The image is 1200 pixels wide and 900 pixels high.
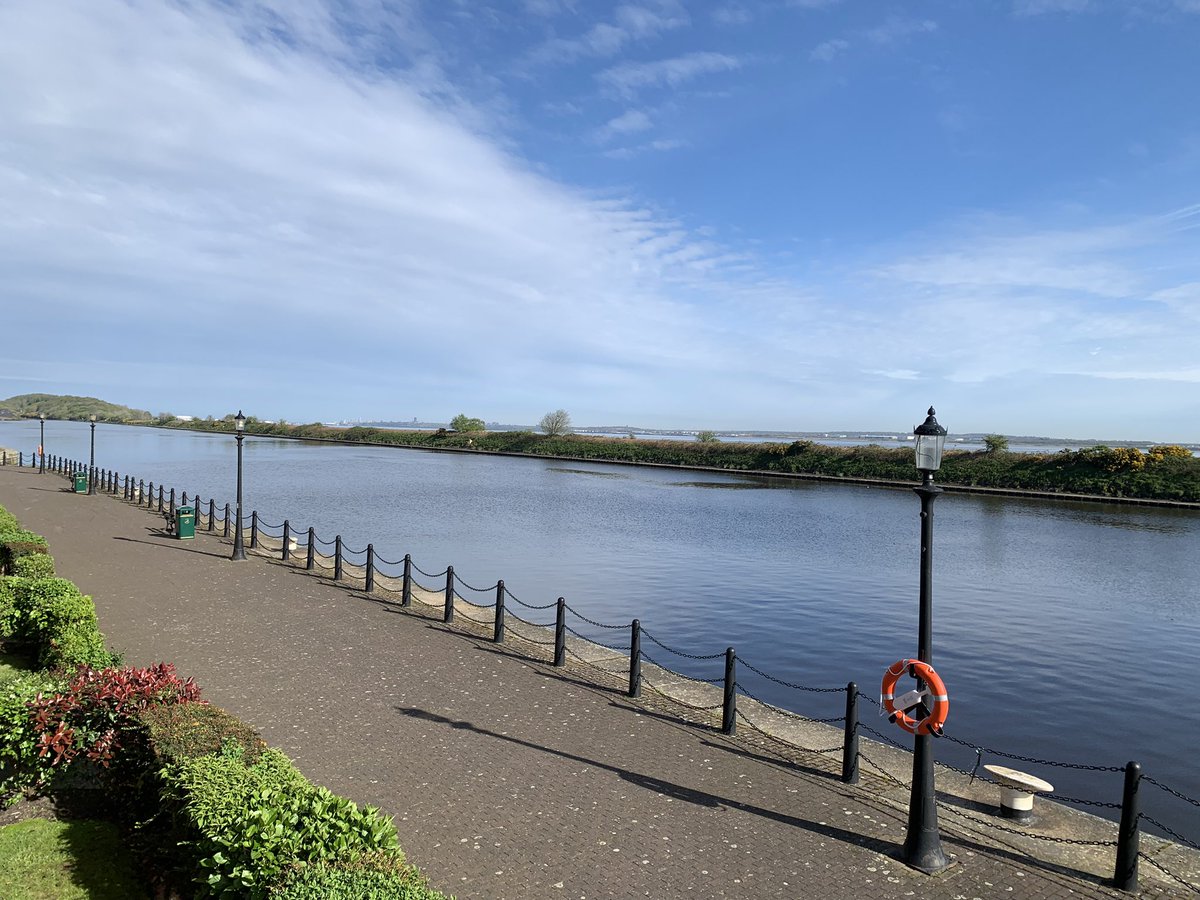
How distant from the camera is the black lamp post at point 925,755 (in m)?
6.48

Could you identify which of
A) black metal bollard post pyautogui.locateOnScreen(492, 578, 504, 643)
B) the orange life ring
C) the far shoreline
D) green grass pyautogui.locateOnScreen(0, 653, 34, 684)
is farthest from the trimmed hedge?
the far shoreline

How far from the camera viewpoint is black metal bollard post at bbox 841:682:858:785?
818cm

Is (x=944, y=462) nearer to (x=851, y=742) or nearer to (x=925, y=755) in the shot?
(x=851, y=742)

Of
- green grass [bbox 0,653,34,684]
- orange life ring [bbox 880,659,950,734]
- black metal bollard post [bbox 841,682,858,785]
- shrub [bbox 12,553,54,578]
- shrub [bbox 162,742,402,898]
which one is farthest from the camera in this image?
shrub [bbox 12,553,54,578]

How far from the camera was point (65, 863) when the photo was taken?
19.0 feet

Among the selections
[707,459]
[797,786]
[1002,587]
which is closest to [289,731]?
[797,786]

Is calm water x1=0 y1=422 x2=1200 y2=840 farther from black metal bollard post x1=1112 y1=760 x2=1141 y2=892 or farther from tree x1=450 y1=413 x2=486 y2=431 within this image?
tree x1=450 y1=413 x2=486 y2=431

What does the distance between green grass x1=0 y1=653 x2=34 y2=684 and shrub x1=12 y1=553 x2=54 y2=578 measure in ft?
7.53

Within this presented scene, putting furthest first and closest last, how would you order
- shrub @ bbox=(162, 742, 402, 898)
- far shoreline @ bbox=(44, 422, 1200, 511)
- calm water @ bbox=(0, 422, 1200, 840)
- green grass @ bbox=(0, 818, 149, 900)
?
1. far shoreline @ bbox=(44, 422, 1200, 511)
2. calm water @ bbox=(0, 422, 1200, 840)
3. green grass @ bbox=(0, 818, 149, 900)
4. shrub @ bbox=(162, 742, 402, 898)

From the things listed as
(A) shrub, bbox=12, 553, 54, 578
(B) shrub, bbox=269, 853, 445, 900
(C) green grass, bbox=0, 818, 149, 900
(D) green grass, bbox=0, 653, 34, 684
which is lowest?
(C) green grass, bbox=0, 818, 149, 900

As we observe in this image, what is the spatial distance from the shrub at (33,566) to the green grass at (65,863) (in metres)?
7.42

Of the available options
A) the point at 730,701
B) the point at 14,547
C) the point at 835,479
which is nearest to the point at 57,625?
the point at 14,547

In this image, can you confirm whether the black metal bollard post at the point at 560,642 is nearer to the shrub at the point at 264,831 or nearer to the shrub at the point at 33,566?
the shrub at the point at 264,831

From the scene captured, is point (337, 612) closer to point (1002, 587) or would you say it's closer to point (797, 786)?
point (797, 786)
